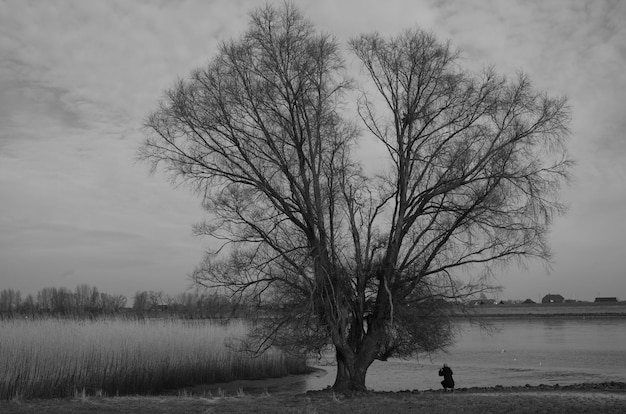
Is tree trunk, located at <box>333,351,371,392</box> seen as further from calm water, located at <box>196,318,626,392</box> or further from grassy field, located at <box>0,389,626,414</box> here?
calm water, located at <box>196,318,626,392</box>

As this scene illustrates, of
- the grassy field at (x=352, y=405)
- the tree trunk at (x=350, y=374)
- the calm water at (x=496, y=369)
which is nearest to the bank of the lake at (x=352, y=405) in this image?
the grassy field at (x=352, y=405)

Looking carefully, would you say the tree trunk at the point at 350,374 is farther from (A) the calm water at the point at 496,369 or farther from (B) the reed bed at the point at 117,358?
(B) the reed bed at the point at 117,358

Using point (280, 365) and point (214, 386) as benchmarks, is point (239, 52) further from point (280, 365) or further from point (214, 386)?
point (280, 365)

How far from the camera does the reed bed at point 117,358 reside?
18844mm

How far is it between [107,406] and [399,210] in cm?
924

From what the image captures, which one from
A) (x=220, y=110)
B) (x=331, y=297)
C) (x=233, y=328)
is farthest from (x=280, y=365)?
(x=220, y=110)

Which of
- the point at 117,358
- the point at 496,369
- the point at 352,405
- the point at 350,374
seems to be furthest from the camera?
the point at 496,369

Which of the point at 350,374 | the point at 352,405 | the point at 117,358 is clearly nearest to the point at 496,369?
the point at 350,374

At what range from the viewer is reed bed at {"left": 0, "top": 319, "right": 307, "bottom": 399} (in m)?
18.8

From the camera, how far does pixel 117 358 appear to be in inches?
867

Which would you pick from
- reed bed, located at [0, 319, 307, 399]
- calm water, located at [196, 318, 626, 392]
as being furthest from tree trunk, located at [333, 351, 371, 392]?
reed bed, located at [0, 319, 307, 399]

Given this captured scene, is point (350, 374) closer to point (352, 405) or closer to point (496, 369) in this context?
point (352, 405)

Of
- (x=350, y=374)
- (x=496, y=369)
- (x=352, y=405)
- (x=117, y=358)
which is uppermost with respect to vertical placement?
(x=117, y=358)

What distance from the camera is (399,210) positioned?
1861cm
